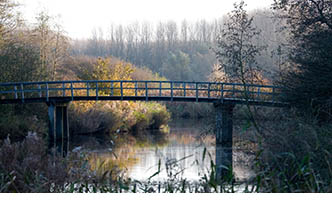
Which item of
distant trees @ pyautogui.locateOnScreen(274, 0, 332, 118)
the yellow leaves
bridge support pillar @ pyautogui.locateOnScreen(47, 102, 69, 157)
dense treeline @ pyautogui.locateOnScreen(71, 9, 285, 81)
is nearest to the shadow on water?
bridge support pillar @ pyautogui.locateOnScreen(47, 102, 69, 157)

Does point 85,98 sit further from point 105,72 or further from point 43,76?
point 105,72

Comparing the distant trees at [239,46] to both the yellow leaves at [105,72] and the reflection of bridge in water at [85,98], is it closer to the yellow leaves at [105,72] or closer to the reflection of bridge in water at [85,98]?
the reflection of bridge in water at [85,98]

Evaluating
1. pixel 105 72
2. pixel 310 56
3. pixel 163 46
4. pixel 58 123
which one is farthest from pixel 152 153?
pixel 163 46

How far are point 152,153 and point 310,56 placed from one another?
787cm

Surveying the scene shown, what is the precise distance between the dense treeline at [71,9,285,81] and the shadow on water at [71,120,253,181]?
50.2 feet

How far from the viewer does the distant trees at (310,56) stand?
1224 cm

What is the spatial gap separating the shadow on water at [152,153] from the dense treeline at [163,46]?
603 inches

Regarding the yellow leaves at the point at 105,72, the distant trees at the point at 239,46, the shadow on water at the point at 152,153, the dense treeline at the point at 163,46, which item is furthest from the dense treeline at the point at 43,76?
the distant trees at the point at 239,46

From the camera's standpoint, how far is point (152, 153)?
62.2 feet

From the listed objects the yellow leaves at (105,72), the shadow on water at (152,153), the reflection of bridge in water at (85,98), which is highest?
the yellow leaves at (105,72)

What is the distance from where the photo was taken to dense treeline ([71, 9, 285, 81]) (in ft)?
142

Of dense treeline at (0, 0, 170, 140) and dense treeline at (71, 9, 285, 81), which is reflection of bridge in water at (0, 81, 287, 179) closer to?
dense treeline at (0, 0, 170, 140)

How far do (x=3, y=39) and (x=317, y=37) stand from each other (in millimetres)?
17385
